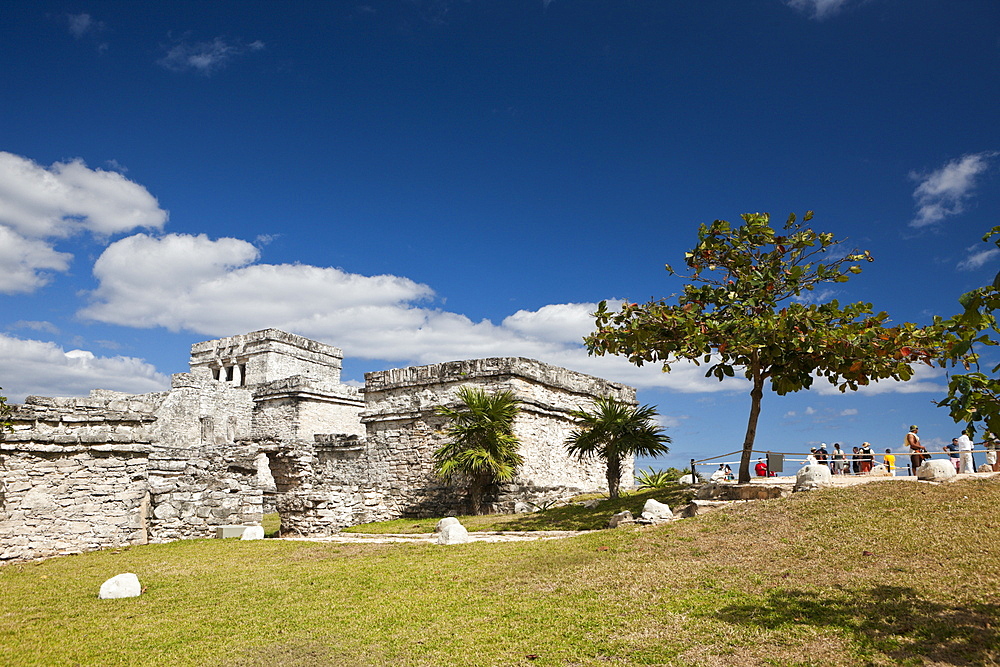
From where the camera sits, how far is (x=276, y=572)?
8.30 m

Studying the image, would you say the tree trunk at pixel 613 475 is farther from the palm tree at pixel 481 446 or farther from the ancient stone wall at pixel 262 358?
the ancient stone wall at pixel 262 358

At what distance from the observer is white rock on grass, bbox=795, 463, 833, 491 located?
1007 cm

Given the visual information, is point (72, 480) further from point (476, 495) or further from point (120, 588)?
point (476, 495)

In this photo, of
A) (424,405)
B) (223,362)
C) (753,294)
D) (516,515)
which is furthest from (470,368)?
(223,362)

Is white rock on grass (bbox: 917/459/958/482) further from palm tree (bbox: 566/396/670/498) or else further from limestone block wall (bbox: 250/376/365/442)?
limestone block wall (bbox: 250/376/365/442)

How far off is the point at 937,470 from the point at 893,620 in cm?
598

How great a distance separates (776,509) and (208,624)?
7.14 metres

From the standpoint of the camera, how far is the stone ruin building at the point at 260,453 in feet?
34.3

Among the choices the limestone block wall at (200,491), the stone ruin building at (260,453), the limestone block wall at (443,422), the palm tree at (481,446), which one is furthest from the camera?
the limestone block wall at (443,422)

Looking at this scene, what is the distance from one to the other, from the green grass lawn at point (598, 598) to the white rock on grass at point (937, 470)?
50cm

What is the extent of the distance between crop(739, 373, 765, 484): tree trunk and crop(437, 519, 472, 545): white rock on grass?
5011 millimetres

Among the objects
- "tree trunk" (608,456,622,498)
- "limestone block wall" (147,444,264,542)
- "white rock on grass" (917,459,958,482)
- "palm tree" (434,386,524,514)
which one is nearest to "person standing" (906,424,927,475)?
"white rock on grass" (917,459,958,482)

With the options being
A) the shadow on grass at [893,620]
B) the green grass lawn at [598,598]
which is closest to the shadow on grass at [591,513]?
the green grass lawn at [598,598]

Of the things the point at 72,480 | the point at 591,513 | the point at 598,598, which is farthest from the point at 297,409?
the point at 598,598
